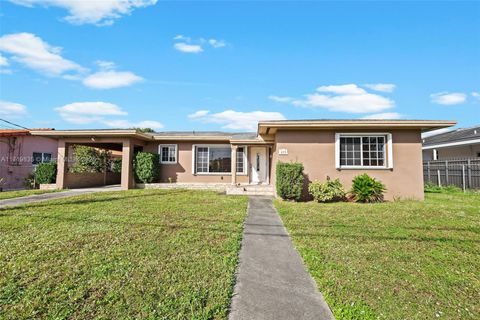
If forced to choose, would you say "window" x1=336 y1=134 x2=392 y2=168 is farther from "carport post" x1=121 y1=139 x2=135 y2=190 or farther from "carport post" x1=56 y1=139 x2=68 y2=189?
"carport post" x1=56 y1=139 x2=68 y2=189

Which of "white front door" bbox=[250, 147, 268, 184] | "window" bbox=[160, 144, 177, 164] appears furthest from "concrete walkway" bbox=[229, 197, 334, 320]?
"window" bbox=[160, 144, 177, 164]

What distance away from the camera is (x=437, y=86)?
14914mm

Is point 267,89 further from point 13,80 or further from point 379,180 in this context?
point 13,80

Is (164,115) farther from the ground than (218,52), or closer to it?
closer to it

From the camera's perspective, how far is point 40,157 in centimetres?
1683

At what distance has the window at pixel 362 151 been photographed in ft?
33.0

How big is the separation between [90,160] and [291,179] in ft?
44.3

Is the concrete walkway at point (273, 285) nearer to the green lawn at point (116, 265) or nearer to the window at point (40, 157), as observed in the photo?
the green lawn at point (116, 265)

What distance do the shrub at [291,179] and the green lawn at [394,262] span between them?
2543 mm

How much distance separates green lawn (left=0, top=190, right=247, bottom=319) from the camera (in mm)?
2443

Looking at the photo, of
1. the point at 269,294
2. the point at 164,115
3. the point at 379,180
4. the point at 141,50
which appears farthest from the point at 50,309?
the point at 164,115

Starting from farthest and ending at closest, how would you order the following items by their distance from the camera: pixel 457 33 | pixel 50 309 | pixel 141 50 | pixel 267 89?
pixel 267 89, pixel 141 50, pixel 457 33, pixel 50 309

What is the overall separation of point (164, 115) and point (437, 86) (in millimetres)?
18972

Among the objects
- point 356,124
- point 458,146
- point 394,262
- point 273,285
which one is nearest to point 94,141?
point 356,124
